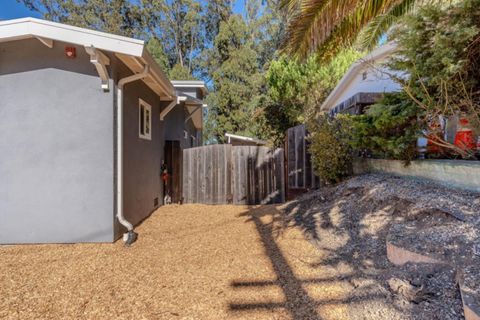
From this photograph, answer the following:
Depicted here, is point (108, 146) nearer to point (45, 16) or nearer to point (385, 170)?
point (385, 170)

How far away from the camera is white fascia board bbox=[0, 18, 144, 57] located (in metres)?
4.01

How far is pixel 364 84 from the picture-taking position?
28.2 feet

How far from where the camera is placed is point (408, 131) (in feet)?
14.4

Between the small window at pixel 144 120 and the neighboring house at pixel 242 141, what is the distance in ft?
28.1

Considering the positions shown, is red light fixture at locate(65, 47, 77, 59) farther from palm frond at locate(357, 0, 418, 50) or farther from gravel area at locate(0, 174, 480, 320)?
palm frond at locate(357, 0, 418, 50)

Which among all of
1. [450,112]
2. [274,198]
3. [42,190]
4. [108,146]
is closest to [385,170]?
[450,112]

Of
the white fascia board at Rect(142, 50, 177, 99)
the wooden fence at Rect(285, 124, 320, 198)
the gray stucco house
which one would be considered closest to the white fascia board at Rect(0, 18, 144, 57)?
the gray stucco house

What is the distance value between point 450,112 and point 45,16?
82.1ft

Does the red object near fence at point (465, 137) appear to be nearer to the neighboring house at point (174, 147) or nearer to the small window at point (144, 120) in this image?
the small window at point (144, 120)

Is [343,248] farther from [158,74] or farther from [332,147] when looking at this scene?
[158,74]

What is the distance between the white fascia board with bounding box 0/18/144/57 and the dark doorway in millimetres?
3913

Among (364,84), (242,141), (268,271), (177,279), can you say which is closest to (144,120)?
(177,279)

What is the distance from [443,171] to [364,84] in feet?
17.6

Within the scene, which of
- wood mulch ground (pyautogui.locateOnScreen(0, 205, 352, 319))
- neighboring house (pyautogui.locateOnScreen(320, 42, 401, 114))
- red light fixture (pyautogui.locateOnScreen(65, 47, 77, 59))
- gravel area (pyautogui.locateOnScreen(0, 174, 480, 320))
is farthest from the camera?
neighboring house (pyautogui.locateOnScreen(320, 42, 401, 114))
